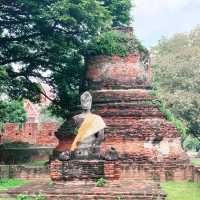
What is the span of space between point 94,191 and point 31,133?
1502 cm

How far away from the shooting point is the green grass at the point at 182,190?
11.2 m

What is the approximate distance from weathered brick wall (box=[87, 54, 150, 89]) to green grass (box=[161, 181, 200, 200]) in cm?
373

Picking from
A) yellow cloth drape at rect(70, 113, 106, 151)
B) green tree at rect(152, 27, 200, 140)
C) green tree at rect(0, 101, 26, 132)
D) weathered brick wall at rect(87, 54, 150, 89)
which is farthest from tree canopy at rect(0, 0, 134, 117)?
green tree at rect(152, 27, 200, 140)

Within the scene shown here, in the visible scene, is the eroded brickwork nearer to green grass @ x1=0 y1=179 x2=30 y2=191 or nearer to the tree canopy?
the tree canopy

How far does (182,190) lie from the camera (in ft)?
41.6

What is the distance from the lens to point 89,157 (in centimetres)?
1078

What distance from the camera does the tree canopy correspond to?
15.5 meters

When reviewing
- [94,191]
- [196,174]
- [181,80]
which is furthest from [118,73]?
[181,80]

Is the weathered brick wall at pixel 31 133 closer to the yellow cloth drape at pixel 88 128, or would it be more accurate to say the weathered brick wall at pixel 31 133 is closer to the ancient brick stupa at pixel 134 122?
the ancient brick stupa at pixel 134 122

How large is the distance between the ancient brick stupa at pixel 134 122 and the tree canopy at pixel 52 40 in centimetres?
119

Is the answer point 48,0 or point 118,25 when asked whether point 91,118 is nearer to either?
point 48,0

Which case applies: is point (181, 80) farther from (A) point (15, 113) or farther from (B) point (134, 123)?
(B) point (134, 123)

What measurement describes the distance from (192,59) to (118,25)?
1169 cm

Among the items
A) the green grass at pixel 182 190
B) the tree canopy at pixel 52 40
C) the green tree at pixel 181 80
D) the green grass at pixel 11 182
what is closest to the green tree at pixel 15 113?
the tree canopy at pixel 52 40
